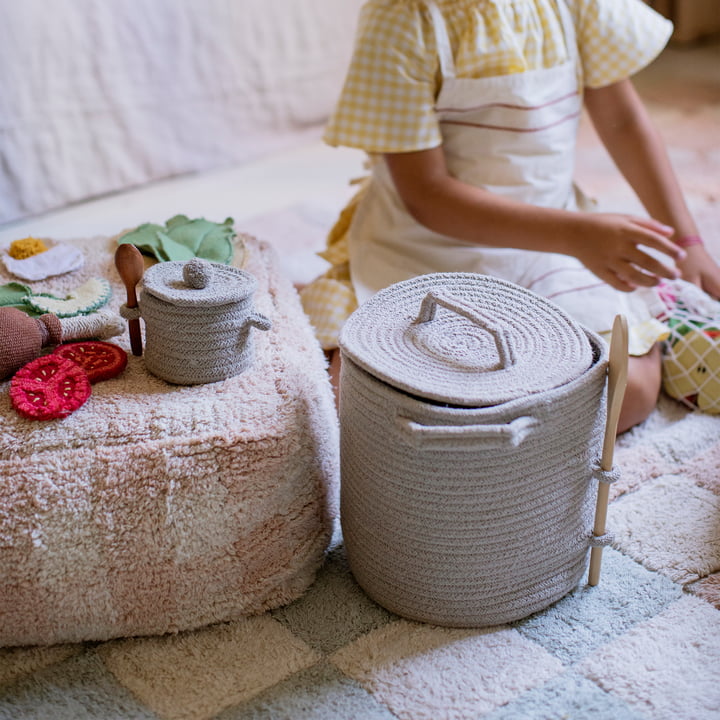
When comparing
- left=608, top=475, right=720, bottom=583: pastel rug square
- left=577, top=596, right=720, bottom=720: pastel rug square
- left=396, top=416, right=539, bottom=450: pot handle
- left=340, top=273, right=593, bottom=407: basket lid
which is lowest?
left=608, top=475, right=720, bottom=583: pastel rug square

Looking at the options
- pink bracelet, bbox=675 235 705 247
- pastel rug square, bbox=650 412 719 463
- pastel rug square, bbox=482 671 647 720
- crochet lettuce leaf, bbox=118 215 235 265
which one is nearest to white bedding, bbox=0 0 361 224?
crochet lettuce leaf, bbox=118 215 235 265

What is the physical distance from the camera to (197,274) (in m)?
0.84

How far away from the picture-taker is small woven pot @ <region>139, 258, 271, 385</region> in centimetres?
83

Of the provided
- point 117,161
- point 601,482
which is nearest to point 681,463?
point 601,482

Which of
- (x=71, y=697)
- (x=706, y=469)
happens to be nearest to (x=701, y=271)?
(x=706, y=469)

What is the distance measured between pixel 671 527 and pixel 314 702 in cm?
41

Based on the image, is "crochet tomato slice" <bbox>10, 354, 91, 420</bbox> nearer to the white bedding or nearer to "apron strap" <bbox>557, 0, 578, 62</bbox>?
"apron strap" <bbox>557, 0, 578, 62</bbox>

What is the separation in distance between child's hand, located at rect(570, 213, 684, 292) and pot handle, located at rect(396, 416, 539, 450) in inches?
11.1

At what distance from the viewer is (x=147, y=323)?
0.86 metres

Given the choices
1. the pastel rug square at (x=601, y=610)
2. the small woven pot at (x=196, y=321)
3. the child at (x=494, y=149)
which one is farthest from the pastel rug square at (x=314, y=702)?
the child at (x=494, y=149)

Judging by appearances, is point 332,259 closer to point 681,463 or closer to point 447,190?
point 447,190

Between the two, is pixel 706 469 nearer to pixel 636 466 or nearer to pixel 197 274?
pixel 636 466

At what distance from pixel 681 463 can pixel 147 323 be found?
593 mm

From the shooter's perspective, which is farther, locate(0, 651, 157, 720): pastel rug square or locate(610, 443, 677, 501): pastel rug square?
locate(610, 443, 677, 501): pastel rug square
